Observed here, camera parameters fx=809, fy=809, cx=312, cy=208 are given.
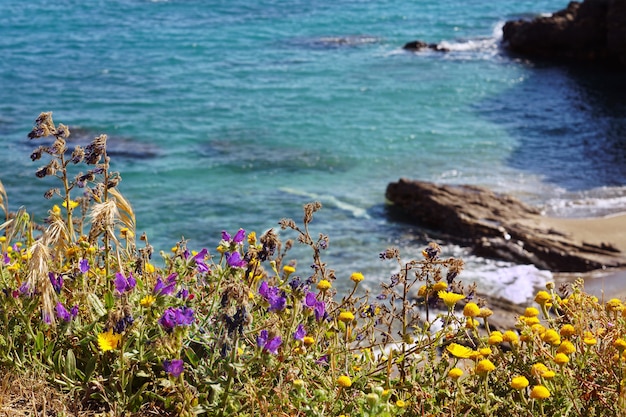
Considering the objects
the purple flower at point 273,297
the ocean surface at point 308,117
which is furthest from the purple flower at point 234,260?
the ocean surface at point 308,117

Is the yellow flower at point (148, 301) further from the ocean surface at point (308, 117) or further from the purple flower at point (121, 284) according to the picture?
the ocean surface at point (308, 117)

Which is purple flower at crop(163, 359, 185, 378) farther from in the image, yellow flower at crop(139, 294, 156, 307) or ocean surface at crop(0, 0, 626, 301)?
ocean surface at crop(0, 0, 626, 301)

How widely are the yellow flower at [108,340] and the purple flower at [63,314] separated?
0.27 metres

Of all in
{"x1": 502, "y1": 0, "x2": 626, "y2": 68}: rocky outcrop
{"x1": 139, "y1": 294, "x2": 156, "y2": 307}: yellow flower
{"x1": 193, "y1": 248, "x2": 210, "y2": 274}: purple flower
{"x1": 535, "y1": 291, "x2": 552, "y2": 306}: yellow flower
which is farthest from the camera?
{"x1": 502, "y1": 0, "x2": 626, "y2": 68}: rocky outcrop

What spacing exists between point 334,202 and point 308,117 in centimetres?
523

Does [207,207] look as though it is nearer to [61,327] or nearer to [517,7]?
[61,327]

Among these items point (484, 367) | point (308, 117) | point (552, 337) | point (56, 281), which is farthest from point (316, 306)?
point (308, 117)

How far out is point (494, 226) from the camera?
10242mm

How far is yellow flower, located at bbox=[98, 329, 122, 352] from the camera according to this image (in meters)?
2.92

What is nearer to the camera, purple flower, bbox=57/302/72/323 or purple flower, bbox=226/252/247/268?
purple flower, bbox=226/252/247/268

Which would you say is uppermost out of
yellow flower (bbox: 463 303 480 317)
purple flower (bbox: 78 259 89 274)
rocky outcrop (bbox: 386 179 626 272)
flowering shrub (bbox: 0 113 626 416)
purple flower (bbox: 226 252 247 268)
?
purple flower (bbox: 226 252 247 268)

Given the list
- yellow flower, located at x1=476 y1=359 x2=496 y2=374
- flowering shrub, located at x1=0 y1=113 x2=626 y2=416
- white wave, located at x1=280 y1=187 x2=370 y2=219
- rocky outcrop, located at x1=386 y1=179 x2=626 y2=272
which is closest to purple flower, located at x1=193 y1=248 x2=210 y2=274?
flowering shrub, located at x1=0 y1=113 x2=626 y2=416

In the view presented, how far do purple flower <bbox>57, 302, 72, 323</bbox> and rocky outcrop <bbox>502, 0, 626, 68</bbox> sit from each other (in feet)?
65.2

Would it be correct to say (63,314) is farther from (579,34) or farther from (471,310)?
(579,34)
